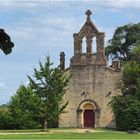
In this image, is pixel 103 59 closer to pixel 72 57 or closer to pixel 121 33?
pixel 72 57

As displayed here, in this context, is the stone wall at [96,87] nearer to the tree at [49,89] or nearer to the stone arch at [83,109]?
the stone arch at [83,109]

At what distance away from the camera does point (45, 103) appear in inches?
1978

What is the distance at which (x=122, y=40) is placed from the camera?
246 ft

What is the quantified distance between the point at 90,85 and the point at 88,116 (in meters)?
3.33

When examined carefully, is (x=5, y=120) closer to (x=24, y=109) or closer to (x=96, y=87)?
(x=24, y=109)

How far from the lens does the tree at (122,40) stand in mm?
73625

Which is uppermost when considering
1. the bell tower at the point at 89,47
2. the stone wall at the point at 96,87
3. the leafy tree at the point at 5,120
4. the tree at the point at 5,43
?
the bell tower at the point at 89,47

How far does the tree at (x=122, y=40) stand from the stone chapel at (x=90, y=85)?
16.2 meters

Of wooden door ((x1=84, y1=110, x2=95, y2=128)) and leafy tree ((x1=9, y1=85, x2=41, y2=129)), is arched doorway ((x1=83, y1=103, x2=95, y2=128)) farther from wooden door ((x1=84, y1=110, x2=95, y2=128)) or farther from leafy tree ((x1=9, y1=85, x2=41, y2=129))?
leafy tree ((x1=9, y1=85, x2=41, y2=129))

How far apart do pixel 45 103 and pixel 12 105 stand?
7931 mm

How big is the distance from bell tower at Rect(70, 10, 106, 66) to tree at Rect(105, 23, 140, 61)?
624 inches

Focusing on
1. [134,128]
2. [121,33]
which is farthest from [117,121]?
[121,33]

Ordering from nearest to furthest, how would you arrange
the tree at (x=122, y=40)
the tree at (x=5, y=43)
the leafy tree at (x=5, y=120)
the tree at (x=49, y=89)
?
the tree at (x=5, y=43)
the tree at (x=49, y=89)
the leafy tree at (x=5, y=120)
the tree at (x=122, y=40)

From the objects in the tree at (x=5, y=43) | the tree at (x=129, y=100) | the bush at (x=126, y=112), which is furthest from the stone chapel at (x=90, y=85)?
the tree at (x=5, y=43)
